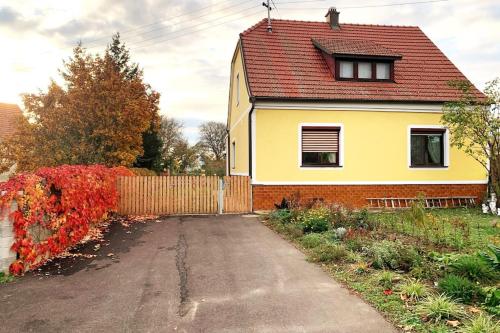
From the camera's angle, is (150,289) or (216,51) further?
(216,51)

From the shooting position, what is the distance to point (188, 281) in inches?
227

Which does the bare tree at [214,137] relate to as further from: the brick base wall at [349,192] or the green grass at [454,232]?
the green grass at [454,232]

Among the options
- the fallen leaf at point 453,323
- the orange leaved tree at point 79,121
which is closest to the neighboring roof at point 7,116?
the orange leaved tree at point 79,121

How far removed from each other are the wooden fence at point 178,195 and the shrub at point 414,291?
9.04 m

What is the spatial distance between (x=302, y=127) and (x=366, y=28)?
26.3 feet

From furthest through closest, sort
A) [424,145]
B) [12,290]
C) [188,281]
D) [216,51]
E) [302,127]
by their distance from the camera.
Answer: [216,51] < [424,145] < [302,127] < [188,281] < [12,290]

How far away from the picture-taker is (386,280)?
535 centimetres

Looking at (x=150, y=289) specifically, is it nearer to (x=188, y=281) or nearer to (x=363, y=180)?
(x=188, y=281)

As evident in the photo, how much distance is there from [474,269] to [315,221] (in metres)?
4.45

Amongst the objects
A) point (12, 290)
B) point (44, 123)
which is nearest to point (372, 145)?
point (12, 290)

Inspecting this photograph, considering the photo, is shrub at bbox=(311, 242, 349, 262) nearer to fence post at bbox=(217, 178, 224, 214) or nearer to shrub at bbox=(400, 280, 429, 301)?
shrub at bbox=(400, 280, 429, 301)

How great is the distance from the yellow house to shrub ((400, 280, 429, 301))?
9.10 meters

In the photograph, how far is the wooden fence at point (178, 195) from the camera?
13.3 m

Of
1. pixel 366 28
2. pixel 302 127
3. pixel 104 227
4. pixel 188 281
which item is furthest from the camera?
pixel 366 28
